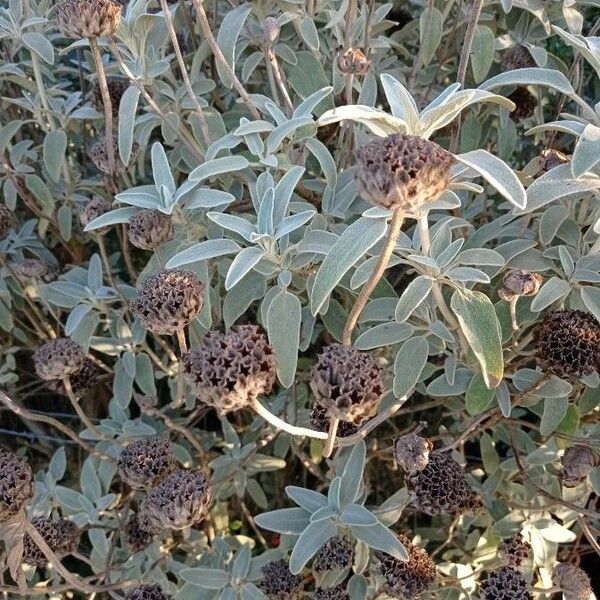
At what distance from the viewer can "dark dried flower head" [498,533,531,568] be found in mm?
1044

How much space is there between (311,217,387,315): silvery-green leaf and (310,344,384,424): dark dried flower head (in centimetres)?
6

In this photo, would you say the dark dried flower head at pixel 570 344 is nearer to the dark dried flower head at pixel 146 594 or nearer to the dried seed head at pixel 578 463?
the dried seed head at pixel 578 463

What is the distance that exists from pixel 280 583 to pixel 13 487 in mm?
373

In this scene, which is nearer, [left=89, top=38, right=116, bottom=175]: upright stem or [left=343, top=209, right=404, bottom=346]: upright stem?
[left=343, top=209, right=404, bottom=346]: upright stem

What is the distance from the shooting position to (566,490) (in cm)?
121

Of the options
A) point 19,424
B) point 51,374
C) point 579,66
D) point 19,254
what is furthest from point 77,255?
point 579,66

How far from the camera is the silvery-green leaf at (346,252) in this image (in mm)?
696

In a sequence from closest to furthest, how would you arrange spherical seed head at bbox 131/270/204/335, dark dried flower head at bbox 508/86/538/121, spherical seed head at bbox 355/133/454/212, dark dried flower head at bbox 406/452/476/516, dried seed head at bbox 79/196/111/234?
spherical seed head at bbox 355/133/454/212 < spherical seed head at bbox 131/270/204/335 < dark dried flower head at bbox 406/452/476/516 < dried seed head at bbox 79/196/111/234 < dark dried flower head at bbox 508/86/538/121

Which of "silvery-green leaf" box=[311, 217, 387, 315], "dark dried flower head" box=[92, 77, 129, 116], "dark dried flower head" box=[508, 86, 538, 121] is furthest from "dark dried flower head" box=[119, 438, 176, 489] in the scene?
"dark dried flower head" box=[508, 86, 538, 121]

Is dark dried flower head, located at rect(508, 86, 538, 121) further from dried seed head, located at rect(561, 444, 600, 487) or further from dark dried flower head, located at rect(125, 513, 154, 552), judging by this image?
dark dried flower head, located at rect(125, 513, 154, 552)

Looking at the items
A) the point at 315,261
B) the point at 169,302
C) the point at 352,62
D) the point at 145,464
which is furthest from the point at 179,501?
the point at 352,62

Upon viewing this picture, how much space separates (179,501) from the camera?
0.89m

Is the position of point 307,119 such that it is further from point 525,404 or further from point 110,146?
point 525,404

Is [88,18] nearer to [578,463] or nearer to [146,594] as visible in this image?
[146,594]
